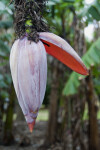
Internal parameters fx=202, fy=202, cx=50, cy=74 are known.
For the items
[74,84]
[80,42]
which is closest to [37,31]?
[74,84]

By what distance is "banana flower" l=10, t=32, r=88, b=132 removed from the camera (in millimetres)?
318

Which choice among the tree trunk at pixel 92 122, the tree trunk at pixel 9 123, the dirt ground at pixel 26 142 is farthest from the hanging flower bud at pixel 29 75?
the dirt ground at pixel 26 142

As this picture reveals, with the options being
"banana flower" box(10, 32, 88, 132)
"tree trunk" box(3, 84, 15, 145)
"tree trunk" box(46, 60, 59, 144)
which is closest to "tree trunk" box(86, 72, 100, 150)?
"tree trunk" box(46, 60, 59, 144)

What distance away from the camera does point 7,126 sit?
125 inches

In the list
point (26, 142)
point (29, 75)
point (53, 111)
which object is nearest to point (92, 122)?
point (53, 111)

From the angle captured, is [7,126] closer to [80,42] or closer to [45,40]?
[80,42]

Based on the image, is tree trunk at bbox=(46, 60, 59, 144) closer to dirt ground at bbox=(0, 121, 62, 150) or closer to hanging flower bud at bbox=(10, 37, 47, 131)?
dirt ground at bbox=(0, 121, 62, 150)

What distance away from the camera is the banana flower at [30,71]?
1.04 ft

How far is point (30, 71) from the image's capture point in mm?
324

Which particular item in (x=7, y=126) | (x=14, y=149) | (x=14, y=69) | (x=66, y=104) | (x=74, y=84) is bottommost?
(x=14, y=149)

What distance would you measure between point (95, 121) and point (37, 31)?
219 centimetres

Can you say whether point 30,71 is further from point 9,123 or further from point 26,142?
point 26,142

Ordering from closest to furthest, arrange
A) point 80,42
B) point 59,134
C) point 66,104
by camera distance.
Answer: point 80,42
point 66,104
point 59,134

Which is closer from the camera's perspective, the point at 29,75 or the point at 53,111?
the point at 29,75
